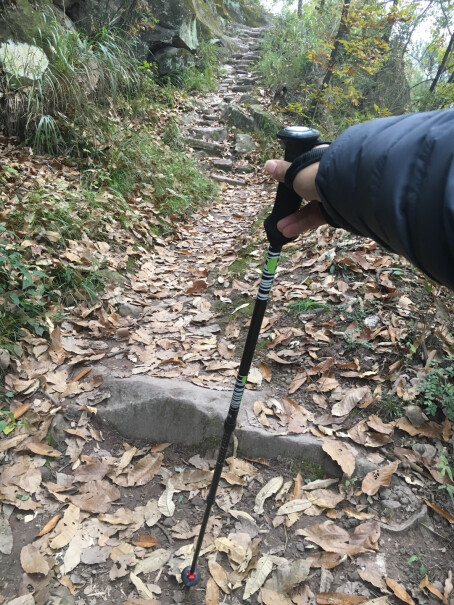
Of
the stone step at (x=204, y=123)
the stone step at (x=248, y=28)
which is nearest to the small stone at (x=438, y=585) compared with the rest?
the stone step at (x=204, y=123)

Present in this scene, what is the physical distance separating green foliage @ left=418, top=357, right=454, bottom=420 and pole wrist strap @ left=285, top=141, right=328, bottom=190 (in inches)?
75.0

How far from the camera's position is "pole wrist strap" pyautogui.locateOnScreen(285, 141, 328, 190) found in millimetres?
1160

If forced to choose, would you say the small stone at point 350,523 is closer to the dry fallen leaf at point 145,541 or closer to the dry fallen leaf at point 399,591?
the dry fallen leaf at point 399,591

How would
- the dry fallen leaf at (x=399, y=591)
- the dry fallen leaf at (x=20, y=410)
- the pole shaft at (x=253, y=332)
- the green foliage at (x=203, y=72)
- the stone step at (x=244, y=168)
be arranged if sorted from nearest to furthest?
the pole shaft at (x=253, y=332) < the dry fallen leaf at (x=399, y=591) < the dry fallen leaf at (x=20, y=410) < the stone step at (x=244, y=168) < the green foliage at (x=203, y=72)

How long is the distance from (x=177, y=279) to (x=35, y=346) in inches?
73.7

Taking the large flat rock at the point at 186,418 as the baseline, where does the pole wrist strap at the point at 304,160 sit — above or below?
above

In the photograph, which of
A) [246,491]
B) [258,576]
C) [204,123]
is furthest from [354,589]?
[204,123]

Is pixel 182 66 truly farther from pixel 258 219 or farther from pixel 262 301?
pixel 262 301

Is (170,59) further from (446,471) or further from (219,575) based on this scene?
(219,575)

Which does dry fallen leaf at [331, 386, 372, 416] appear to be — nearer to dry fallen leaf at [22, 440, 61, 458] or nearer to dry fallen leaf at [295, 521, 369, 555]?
dry fallen leaf at [295, 521, 369, 555]

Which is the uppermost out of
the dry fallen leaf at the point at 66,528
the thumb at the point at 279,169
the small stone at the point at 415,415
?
the thumb at the point at 279,169

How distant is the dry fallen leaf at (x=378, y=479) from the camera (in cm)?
217

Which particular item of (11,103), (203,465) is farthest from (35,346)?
(11,103)

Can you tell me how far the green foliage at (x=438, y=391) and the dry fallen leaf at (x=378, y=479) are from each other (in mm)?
449
